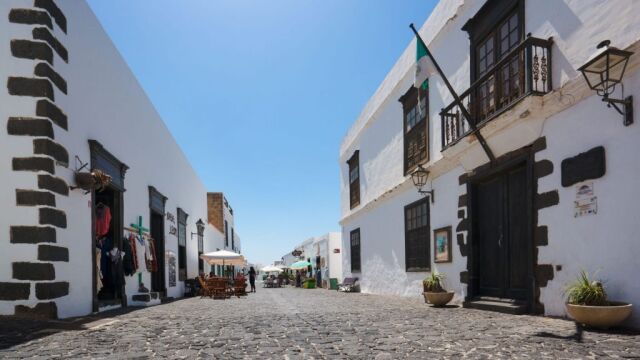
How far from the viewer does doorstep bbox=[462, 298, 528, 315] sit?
642cm

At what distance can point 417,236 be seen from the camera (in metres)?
11.2

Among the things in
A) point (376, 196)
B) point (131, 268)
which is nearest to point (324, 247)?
point (376, 196)

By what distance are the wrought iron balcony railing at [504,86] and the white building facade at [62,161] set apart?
630cm

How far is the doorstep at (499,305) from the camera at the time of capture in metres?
6.42

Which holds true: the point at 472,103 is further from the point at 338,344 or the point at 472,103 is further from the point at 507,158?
the point at 338,344

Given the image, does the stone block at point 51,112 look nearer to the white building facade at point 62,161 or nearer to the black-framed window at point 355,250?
the white building facade at point 62,161

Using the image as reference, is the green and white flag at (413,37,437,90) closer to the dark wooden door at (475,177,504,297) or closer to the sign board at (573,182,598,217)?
the dark wooden door at (475,177,504,297)

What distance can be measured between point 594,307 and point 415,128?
743 cm

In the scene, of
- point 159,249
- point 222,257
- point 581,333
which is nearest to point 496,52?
point 581,333

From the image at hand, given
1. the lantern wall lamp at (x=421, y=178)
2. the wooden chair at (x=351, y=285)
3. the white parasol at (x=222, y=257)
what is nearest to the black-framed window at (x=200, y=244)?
the white parasol at (x=222, y=257)

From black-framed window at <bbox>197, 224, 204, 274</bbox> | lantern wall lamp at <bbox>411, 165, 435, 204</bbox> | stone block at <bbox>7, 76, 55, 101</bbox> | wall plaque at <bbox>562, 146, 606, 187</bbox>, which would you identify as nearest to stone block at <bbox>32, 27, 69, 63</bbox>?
stone block at <bbox>7, 76, 55, 101</bbox>

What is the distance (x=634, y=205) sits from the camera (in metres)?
4.74

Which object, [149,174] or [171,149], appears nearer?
[149,174]

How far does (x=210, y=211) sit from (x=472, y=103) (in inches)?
1081
